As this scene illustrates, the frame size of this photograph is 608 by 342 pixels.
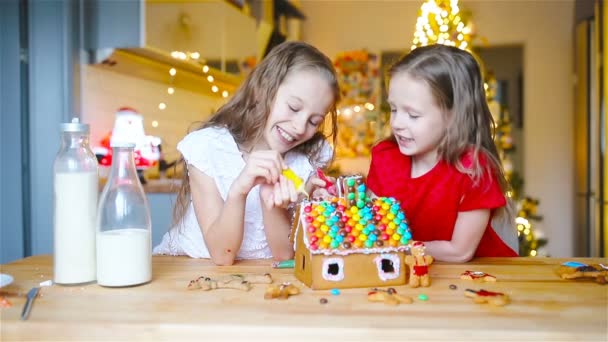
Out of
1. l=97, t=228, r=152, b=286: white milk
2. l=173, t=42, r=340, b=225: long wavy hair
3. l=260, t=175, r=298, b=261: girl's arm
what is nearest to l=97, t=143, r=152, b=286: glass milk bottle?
l=97, t=228, r=152, b=286: white milk

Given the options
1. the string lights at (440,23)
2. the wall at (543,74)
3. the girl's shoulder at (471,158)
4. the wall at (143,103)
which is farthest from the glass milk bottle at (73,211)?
the wall at (543,74)

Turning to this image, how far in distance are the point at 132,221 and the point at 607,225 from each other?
9.38 ft

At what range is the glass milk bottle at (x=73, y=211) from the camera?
86cm

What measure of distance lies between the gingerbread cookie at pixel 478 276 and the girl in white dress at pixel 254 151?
33cm

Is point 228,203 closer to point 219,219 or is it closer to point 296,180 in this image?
point 219,219

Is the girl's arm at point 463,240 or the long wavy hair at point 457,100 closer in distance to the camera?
the girl's arm at point 463,240

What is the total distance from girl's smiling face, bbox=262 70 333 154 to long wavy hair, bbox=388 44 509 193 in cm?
18

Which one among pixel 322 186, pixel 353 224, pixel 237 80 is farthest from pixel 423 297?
pixel 237 80

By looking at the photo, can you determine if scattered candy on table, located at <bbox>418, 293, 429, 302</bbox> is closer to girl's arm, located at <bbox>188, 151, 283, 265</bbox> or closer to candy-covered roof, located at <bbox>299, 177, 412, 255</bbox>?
candy-covered roof, located at <bbox>299, 177, 412, 255</bbox>

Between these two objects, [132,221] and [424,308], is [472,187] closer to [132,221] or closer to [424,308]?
[424,308]

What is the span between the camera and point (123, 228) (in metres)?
0.88

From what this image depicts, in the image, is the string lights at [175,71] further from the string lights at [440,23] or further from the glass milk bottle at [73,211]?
the glass milk bottle at [73,211]

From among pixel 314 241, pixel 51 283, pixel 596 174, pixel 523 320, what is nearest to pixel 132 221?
pixel 51 283

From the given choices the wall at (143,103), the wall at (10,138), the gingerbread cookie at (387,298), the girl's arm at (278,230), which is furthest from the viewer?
the wall at (143,103)
